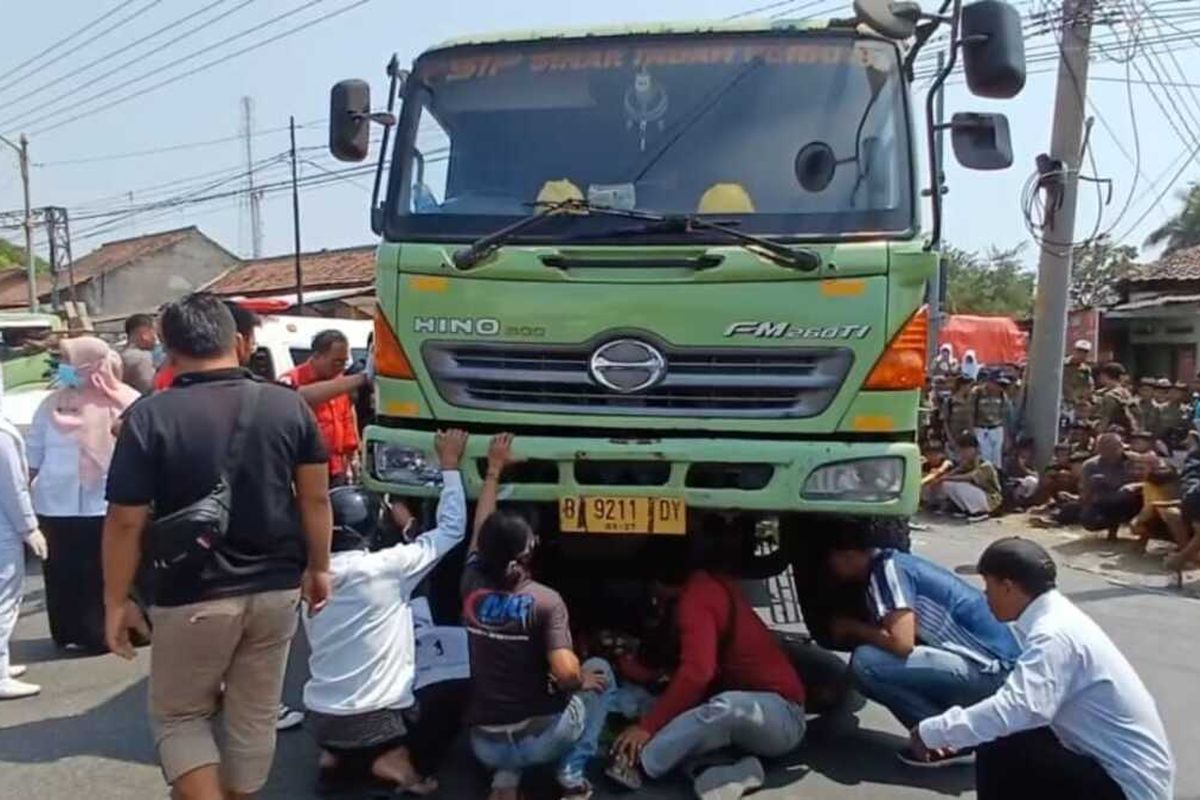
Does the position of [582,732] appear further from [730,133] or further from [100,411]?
[100,411]

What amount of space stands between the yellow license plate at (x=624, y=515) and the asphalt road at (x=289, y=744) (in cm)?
98

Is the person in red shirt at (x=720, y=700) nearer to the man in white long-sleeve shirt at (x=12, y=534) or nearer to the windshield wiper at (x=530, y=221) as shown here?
the windshield wiper at (x=530, y=221)

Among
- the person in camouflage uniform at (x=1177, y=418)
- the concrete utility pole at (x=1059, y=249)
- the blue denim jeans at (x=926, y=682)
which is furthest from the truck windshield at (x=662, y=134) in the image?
the person in camouflage uniform at (x=1177, y=418)

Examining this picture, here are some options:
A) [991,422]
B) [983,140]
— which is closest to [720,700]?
[983,140]

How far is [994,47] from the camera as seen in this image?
16.0 feet

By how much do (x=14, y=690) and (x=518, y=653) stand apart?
290cm

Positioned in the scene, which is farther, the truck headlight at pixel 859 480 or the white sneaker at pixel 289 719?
the white sneaker at pixel 289 719

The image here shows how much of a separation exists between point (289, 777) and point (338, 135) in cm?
284

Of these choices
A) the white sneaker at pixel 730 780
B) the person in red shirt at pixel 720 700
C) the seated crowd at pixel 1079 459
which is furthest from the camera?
the seated crowd at pixel 1079 459

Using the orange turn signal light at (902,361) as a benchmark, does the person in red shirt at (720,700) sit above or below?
below

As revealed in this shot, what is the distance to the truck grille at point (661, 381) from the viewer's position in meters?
4.73

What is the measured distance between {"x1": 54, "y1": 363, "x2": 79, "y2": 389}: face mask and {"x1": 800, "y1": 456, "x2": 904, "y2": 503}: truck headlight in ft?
12.5

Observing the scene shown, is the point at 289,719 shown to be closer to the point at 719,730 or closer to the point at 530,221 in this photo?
the point at 719,730

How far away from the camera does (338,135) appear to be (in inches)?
222
